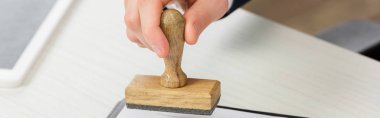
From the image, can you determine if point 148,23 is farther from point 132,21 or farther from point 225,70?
point 225,70

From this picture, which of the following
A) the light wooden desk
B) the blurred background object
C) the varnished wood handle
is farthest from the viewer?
the blurred background object

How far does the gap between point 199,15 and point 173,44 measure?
50 millimetres

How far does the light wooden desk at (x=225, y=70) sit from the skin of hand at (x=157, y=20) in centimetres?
9

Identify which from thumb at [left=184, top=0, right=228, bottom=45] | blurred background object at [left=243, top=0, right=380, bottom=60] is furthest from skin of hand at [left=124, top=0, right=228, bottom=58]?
blurred background object at [left=243, top=0, right=380, bottom=60]

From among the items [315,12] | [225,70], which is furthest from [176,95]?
[315,12]

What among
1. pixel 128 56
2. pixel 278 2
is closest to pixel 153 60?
pixel 128 56

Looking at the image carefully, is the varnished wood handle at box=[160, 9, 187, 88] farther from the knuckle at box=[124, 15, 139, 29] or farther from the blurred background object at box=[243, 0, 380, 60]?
the blurred background object at box=[243, 0, 380, 60]

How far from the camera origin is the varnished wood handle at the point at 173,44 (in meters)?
0.57

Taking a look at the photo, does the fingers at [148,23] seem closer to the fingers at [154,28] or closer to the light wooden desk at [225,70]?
the fingers at [154,28]

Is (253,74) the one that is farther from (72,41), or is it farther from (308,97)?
(72,41)

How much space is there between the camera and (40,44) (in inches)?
31.4

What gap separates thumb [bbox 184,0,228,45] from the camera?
0.58 meters

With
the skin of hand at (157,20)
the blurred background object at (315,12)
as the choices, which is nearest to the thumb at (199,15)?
the skin of hand at (157,20)

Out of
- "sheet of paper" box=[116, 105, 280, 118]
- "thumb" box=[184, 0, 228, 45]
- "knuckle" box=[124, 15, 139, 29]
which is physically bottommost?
"sheet of paper" box=[116, 105, 280, 118]
